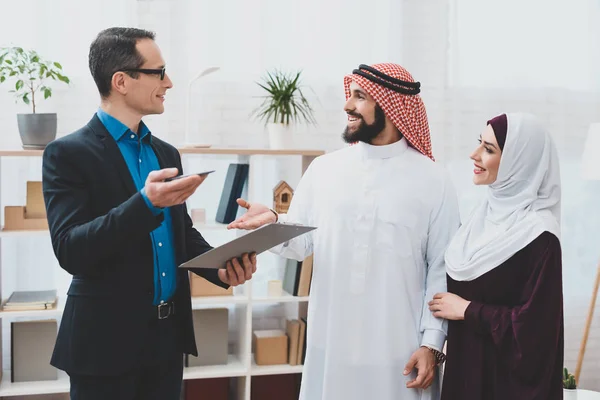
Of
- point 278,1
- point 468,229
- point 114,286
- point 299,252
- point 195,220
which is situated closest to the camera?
point 114,286

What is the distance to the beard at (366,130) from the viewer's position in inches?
95.9

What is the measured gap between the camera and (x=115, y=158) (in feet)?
6.80

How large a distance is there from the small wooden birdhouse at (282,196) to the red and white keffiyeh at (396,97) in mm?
1208

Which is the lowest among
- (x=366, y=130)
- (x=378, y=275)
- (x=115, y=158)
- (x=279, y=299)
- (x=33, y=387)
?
(x=33, y=387)

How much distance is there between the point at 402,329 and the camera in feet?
7.79

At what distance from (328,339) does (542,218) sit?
796mm

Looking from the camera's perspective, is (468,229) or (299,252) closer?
(468,229)

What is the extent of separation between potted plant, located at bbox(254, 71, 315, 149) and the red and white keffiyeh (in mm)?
1131

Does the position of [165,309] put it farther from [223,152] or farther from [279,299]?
[279,299]

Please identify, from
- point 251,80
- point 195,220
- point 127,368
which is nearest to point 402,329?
point 127,368

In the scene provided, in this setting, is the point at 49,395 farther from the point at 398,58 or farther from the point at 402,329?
the point at 398,58

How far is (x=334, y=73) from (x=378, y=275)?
70.9 inches

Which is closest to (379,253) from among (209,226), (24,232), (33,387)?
(209,226)

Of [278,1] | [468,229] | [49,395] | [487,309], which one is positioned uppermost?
[278,1]
